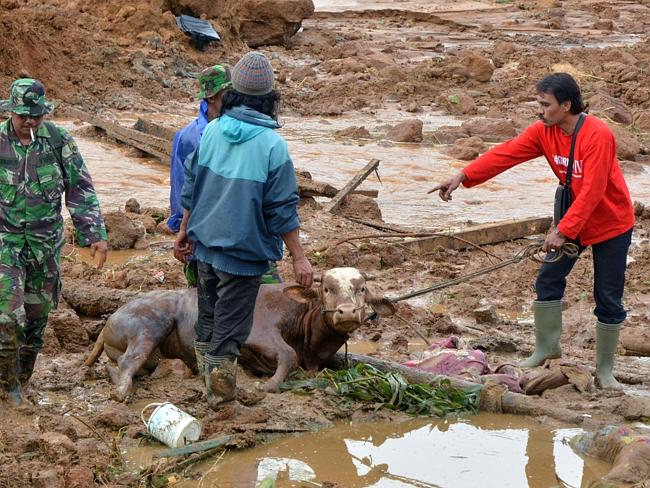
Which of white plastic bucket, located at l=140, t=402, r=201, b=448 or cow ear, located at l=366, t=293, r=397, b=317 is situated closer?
white plastic bucket, located at l=140, t=402, r=201, b=448

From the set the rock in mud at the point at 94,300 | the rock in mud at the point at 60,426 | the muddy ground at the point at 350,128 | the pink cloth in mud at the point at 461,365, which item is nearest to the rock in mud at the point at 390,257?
the muddy ground at the point at 350,128

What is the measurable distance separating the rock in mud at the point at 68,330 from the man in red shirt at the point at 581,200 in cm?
268

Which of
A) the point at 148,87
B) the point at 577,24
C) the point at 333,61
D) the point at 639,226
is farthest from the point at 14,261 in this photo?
the point at 577,24

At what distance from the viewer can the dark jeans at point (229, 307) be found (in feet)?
19.7

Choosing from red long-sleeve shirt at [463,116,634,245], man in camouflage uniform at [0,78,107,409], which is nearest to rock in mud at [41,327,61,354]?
man in camouflage uniform at [0,78,107,409]

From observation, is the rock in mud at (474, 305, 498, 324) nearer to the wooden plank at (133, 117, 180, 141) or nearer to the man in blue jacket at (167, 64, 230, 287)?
the man in blue jacket at (167, 64, 230, 287)

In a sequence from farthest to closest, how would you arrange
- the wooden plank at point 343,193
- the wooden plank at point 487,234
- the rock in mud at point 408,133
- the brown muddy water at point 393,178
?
the rock in mud at point 408,133 → the brown muddy water at point 393,178 → the wooden plank at point 343,193 → the wooden plank at point 487,234

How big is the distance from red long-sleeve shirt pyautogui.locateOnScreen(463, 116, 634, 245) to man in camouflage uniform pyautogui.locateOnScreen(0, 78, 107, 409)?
260 centimetres

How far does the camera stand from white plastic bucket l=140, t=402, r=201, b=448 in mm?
5734

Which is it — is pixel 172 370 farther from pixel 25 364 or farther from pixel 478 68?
pixel 478 68

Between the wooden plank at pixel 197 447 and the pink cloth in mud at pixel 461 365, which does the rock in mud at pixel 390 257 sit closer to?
the pink cloth in mud at pixel 461 365

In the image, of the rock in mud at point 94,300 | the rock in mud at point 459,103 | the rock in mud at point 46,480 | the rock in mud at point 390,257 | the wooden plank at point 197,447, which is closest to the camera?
the rock in mud at point 46,480

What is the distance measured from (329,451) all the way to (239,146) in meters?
1.70

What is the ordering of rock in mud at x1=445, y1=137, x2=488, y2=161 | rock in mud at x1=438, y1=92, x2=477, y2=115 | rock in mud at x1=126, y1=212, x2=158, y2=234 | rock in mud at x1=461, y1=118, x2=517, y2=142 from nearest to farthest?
rock in mud at x1=126, y1=212, x2=158, y2=234 → rock in mud at x1=445, y1=137, x2=488, y2=161 → rock in mud at x1=461, y1=118, x2=517, y2=142 → rock in mud at x1=438, y1=92, x2=477, y2=115
